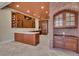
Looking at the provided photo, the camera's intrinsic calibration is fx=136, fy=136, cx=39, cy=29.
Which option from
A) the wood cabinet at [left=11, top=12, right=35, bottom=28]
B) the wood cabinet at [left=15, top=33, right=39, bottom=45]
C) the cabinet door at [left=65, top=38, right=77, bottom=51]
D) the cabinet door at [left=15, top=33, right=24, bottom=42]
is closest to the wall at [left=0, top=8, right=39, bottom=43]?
the cabinet door at [left=15, top=33, right=24, bottom=42]

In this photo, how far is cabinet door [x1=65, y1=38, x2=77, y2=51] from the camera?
560cm

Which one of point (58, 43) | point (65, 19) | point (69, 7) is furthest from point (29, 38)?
point (69, 7)

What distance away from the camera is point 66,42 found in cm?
607

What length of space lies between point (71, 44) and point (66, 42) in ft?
1.02

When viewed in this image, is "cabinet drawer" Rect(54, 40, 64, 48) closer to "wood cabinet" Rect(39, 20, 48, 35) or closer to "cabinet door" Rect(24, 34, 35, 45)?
"cabinet door" Rect(24, 34, 35, 45)

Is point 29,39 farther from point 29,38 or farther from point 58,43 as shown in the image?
point 58,43

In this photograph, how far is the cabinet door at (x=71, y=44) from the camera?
5.60 metres

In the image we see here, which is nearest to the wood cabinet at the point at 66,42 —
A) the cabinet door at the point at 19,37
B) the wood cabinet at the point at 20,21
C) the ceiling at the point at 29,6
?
the ceiling at the point at 29,6

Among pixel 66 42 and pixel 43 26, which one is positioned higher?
pixel 43 26

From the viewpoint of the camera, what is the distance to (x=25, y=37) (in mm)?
8867

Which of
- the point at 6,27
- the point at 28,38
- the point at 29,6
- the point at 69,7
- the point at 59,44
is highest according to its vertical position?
the point at 29,6

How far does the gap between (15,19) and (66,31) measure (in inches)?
220

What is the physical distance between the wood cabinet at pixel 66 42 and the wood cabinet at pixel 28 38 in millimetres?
1852

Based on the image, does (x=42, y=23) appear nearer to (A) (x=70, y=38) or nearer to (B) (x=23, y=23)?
(B) (x=23, y=23)
